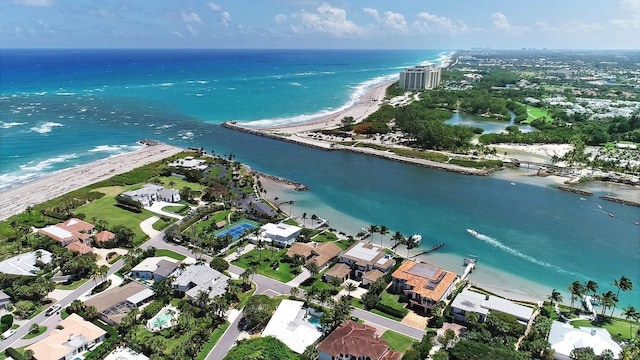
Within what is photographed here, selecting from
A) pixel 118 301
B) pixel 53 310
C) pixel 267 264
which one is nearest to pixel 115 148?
pixel 53 310

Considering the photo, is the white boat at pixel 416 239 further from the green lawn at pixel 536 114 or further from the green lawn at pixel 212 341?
the green lawn at pixel 536 114

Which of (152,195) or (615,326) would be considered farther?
(152,195)

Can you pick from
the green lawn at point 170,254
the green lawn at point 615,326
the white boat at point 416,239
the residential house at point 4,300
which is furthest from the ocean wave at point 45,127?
the green lawn at point 615,326

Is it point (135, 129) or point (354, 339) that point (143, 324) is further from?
point (135, 129)

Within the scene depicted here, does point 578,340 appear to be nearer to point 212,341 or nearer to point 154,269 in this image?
point 212,341

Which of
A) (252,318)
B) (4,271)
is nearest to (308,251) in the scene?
(252,318)

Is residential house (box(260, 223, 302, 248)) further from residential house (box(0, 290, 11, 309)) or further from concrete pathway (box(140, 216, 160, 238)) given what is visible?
residential house (box(0, 290, 11, 309))
